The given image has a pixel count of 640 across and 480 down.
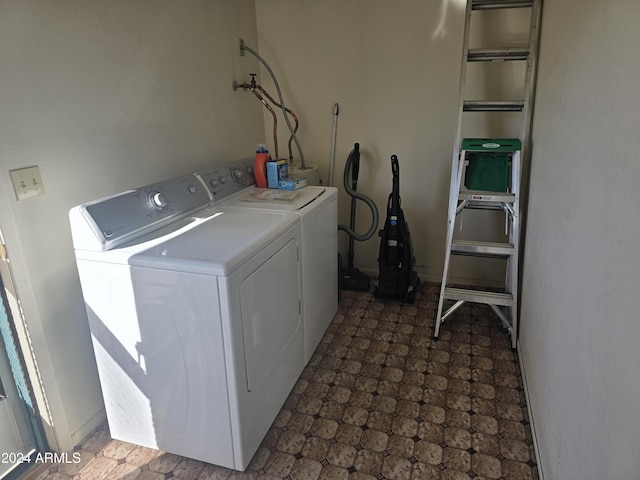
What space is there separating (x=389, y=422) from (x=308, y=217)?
1.01 meters

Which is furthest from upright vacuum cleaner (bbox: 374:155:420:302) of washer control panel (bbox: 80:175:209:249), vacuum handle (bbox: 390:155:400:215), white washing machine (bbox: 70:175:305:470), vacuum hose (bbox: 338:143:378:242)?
washer control panel (bbox: 80:175:209:249)

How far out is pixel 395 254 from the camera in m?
2.90

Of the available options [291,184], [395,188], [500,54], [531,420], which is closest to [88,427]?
[291,184]

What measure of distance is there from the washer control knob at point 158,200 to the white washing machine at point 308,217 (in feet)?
1.04

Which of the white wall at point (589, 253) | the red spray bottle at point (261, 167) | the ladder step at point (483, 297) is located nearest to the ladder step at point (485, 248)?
the ladder step at point (483, 297)

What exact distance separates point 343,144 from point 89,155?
1.83 metres

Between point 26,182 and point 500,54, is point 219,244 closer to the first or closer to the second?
point 26,182

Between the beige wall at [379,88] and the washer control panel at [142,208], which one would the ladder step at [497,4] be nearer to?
the beige wall at [379,88]

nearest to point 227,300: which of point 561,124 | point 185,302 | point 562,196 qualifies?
point 185,302

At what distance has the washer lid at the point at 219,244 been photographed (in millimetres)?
1505

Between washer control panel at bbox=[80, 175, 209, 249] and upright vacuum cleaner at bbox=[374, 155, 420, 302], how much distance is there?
1.19m

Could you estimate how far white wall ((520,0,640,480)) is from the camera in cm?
93

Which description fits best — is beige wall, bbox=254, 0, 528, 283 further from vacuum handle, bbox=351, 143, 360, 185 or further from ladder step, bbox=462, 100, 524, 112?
ladder step, bbox=462, 100, 524, 112

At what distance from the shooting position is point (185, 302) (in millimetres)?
1547
